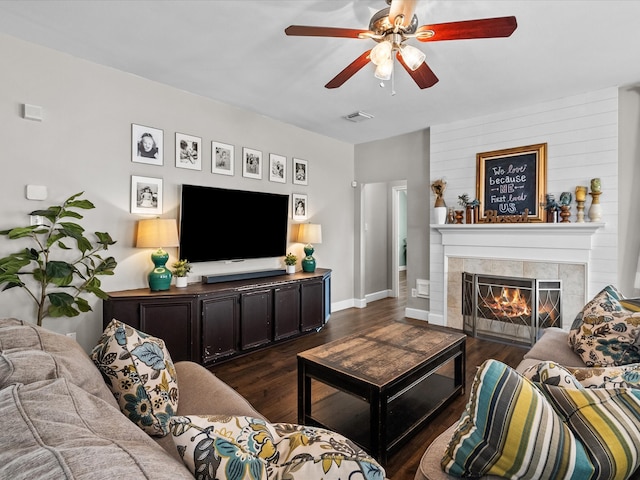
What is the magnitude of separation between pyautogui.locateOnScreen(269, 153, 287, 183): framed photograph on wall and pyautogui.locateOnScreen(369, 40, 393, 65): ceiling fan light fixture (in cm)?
260

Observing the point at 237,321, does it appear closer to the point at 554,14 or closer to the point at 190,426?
the point at 190,426

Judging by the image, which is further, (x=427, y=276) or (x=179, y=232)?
(x=427, y=276)

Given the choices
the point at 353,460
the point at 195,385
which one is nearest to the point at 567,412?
the point at 353,460

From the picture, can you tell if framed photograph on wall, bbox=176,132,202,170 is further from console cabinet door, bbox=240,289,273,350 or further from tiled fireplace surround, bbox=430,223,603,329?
tiled fireplace surround, bbox=430,223,603,329

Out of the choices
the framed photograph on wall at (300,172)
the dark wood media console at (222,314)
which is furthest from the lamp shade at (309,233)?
the framed photograph on wall at (300,172)

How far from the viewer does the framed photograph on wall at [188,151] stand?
3.64 metres

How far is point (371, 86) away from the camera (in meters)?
3.49

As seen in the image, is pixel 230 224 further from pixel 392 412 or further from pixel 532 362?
pixel 532 362

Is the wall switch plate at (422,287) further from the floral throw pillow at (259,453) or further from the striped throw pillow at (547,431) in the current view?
the floral throw pillow at (259,453)

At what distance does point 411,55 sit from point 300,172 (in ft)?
9.81

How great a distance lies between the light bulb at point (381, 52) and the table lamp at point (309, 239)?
2838 mm

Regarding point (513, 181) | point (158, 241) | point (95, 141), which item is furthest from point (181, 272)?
point (513, 181)

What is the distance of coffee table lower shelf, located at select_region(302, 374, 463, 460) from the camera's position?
2086 mm

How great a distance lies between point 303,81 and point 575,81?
2.70 metres
